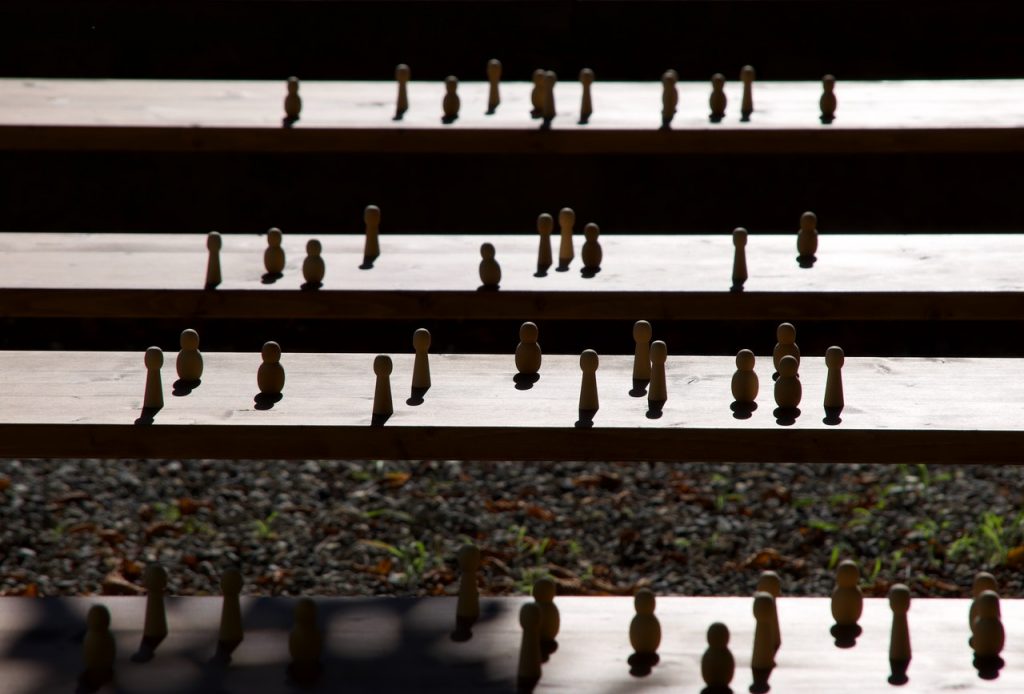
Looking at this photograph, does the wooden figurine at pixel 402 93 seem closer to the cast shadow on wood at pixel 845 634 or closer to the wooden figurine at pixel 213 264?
the wooden figurine at pixel 213 264

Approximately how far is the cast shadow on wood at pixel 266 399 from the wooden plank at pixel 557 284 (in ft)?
1.50

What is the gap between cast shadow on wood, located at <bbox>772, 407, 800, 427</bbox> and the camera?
2.24 meters

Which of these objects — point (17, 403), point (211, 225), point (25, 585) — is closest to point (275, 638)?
point (17, 403)

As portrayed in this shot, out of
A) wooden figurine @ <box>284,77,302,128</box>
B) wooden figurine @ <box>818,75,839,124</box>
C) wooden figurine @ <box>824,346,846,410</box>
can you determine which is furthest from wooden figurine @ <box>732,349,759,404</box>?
wooden figurine @ <box>284,77,302,128</box>

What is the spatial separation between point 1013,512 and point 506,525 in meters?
1.63

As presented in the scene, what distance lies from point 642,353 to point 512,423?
1.21ft

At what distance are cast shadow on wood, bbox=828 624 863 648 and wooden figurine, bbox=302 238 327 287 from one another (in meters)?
1.30

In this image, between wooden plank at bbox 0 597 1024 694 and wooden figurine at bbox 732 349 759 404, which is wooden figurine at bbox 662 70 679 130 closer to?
wooden figurine at bbox 732 349 759 404

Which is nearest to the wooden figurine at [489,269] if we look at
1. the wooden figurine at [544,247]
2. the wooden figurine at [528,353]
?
the wooden figurine at [544,247]

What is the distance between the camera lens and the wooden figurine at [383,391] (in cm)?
227

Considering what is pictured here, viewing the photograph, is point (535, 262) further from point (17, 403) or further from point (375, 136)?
point (17, 403)

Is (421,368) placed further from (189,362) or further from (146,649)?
(146,649)

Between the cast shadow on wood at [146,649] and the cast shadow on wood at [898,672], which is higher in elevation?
the cast shadow on wood at [898,672]

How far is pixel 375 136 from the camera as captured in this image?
332 centimetres
